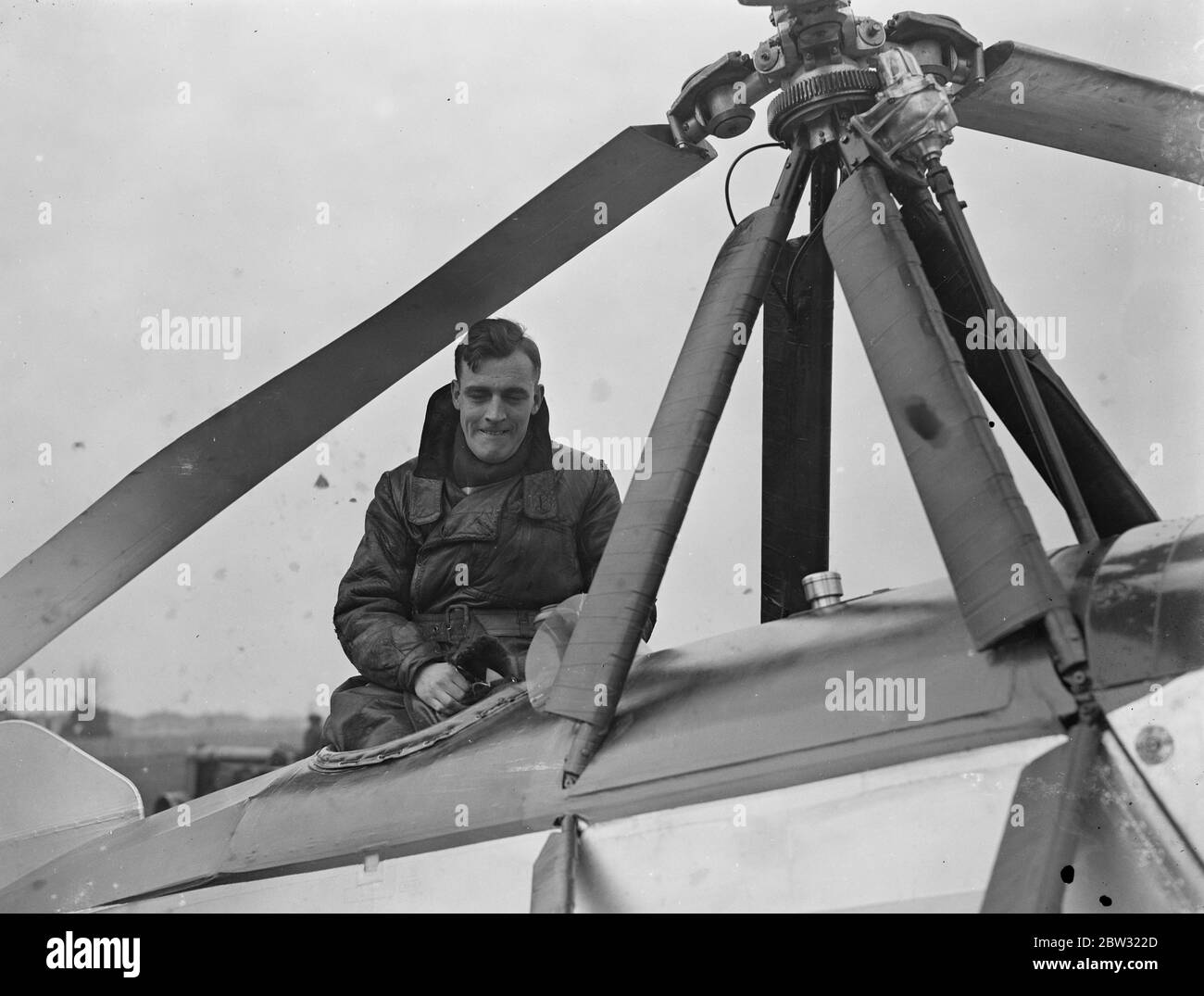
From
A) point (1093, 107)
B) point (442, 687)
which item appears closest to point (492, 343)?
point (442, 687)

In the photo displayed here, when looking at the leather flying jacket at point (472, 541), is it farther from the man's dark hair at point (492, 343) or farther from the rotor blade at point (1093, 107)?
the rotor blade at point (1093, 107)

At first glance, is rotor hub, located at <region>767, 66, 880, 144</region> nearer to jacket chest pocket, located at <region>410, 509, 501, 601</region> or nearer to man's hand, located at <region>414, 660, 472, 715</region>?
jacket chest pocket, located at <region>410, 509, 501, 601</region>

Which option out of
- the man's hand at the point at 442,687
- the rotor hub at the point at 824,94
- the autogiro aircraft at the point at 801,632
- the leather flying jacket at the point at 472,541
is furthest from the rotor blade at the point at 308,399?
the man's hand at the point at 442,687

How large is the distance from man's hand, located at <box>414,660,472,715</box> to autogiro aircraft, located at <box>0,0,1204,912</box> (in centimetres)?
18

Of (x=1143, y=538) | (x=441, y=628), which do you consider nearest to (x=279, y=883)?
(x=441, y=628)

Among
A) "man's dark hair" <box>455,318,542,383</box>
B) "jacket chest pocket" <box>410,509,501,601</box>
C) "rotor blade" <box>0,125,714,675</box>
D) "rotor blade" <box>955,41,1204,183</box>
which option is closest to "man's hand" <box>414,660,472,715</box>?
"jacket chest pocket" <box>410,509,501,601</box>

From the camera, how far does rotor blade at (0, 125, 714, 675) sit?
2709mm

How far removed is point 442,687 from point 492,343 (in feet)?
2.98

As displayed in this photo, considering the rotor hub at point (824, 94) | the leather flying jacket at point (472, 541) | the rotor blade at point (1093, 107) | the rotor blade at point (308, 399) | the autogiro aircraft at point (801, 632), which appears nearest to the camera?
the autogiro aircraft at point (801, 632)

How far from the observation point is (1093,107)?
258 centimetres

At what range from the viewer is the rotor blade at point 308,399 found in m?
2.71

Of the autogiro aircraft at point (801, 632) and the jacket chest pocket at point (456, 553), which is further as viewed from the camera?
the jacket chest pocket at point (456, 553)

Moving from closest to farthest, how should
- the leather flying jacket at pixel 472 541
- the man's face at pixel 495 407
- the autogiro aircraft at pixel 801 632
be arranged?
the autogiro aircraft at pixel 801 632, the leather flying jacket at pixel 472 541, the man's face at pixel 495 407
